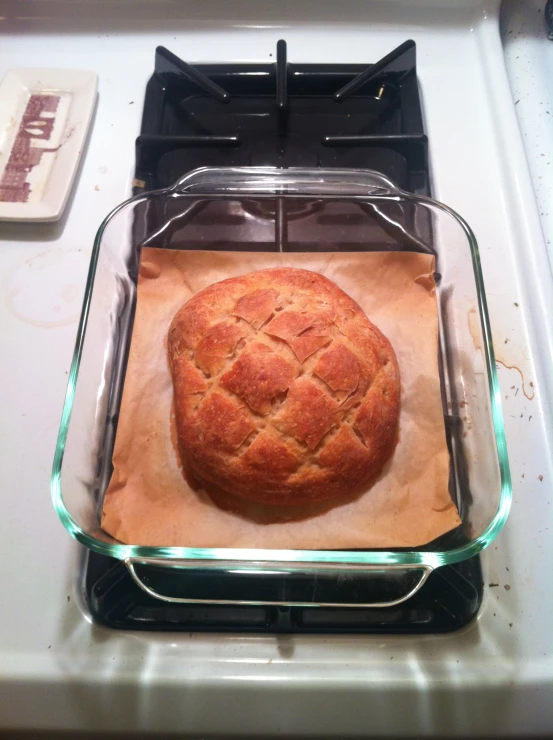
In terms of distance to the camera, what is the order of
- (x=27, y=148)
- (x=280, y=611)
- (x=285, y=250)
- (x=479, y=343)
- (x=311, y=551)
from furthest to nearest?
(x=27, y=148), (x=285, y=250), (x=479, y=343), (x=280, y=611), (x=311, y=551)

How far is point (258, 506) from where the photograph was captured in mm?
770

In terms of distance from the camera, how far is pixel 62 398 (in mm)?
895

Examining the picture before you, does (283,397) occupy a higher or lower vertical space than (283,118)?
lower

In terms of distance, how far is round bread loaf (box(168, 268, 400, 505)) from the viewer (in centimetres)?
74

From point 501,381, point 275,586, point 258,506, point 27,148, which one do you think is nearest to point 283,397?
point 258,506

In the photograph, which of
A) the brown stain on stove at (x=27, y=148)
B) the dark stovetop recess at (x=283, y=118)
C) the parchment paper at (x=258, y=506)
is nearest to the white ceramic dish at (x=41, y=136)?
the brown stain on stove at (x=27, y=148)

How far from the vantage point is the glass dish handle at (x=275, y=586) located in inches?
28.1

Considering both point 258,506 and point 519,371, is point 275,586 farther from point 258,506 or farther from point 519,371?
point 519,371

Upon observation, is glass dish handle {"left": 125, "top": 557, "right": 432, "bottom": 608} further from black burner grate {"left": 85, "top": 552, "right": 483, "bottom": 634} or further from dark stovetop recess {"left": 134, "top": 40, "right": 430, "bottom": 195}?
dark stovetop recess {"left": 134, "top": 40, "right": 430, "bottom": 195}

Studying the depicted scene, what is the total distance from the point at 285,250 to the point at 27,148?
630 millimetres

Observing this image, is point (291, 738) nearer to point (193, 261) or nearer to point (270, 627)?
point (270, 627)

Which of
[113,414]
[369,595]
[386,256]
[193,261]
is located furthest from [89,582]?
[386,256]

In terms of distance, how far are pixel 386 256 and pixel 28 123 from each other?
86cm

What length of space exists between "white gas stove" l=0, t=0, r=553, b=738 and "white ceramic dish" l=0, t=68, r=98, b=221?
38mm
